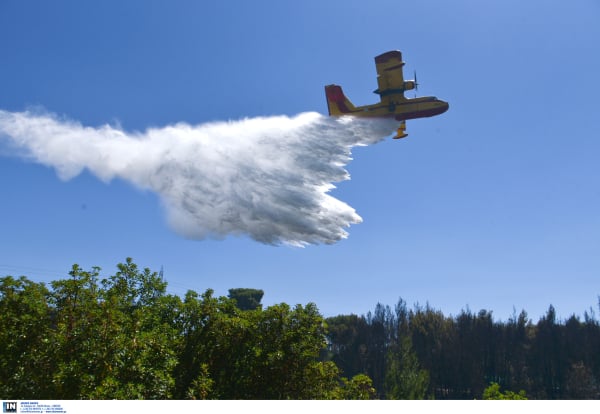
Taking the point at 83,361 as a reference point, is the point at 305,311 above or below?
above

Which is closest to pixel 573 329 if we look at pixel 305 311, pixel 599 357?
pixel 599 357

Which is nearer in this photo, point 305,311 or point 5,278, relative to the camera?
point 5,278

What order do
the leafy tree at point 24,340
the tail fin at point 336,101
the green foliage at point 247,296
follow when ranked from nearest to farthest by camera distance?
the leafy tree at point 24,340, the tail fin at point 336,101, the green foliage at point 247,296

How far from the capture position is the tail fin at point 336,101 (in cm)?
4122
